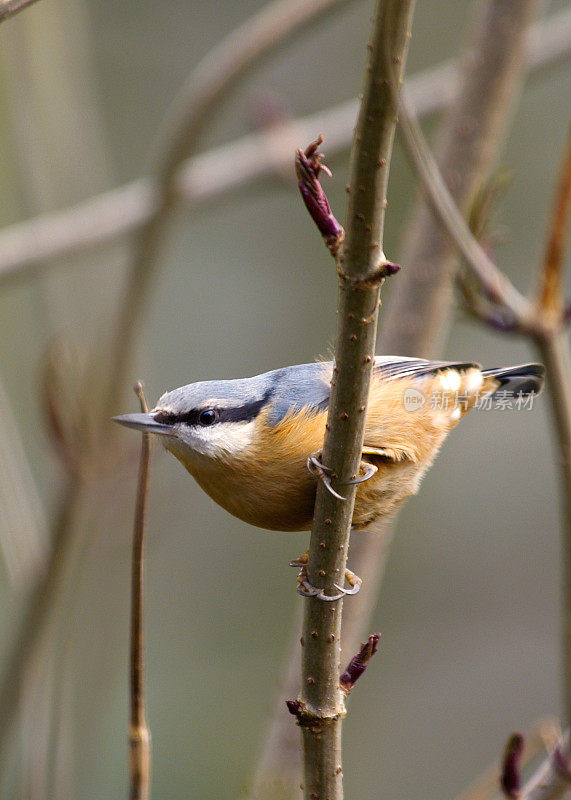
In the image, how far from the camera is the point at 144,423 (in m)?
1.29

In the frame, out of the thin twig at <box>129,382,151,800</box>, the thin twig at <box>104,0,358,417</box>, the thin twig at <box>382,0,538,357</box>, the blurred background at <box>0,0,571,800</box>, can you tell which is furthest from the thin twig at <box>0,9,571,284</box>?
the thin twig at <box>129,382,151,800</box>

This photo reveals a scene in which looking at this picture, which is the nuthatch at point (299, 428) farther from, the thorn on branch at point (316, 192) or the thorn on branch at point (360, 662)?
the thorn on branch at point (316, 192)

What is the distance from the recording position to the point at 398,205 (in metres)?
5.27

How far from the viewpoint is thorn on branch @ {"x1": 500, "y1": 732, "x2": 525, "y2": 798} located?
139cm

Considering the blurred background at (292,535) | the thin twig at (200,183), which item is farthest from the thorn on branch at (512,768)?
the blurred background at (292,535)

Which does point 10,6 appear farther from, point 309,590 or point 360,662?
point 360,662

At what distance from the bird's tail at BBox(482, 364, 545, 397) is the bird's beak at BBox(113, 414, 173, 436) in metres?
0.70

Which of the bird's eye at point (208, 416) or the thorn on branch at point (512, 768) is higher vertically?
the bird's eye at point (208, 416)

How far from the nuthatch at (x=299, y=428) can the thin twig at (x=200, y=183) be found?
1.18 metres

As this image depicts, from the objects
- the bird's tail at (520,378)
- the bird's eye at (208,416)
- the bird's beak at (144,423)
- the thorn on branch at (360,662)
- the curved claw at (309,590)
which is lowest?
the thorn on branch at (360,662)

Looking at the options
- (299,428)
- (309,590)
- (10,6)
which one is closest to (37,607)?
(299,428)

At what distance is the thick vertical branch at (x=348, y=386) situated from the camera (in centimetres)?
90

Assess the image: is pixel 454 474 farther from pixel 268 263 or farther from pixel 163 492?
pixel 163 492

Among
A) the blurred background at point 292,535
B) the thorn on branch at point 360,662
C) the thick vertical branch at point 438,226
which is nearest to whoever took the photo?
the thorn on branch at point 360,662
